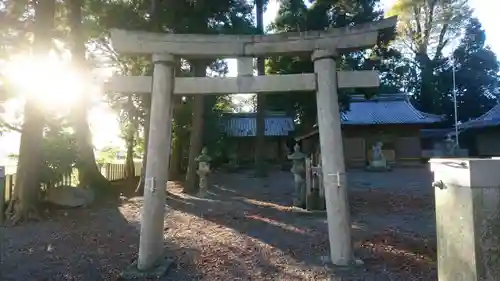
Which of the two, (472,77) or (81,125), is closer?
(81,125)

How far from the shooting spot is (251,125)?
95.1ft

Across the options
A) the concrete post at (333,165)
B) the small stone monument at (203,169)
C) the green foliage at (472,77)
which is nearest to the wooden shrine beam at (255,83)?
the concrete post at (333,165)

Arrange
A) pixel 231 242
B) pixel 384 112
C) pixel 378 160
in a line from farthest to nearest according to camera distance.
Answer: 1. pixel 384 112
2. pixel 378 160
3. pixel 231 242

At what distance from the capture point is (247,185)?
57.6 ft

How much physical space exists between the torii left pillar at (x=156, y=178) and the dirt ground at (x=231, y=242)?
38 centimetres

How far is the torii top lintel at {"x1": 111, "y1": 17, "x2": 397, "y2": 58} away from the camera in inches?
222

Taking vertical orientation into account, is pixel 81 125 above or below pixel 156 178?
above

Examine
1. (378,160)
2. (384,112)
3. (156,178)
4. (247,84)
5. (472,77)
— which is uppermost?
(472,77)

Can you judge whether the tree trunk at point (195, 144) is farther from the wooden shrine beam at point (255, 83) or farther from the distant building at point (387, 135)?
the distant building at point (387, 135)

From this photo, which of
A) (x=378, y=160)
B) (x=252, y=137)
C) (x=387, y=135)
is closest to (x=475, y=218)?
(x=378, y=160)

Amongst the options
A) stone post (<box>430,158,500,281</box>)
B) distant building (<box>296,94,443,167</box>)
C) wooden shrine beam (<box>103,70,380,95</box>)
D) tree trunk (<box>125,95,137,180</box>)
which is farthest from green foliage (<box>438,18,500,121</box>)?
stone post (<box>430,158,500,281</box>)

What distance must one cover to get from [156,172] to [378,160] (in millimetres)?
20038

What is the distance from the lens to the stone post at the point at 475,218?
2.99 m

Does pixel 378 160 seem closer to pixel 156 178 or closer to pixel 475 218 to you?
pixel 156 178
